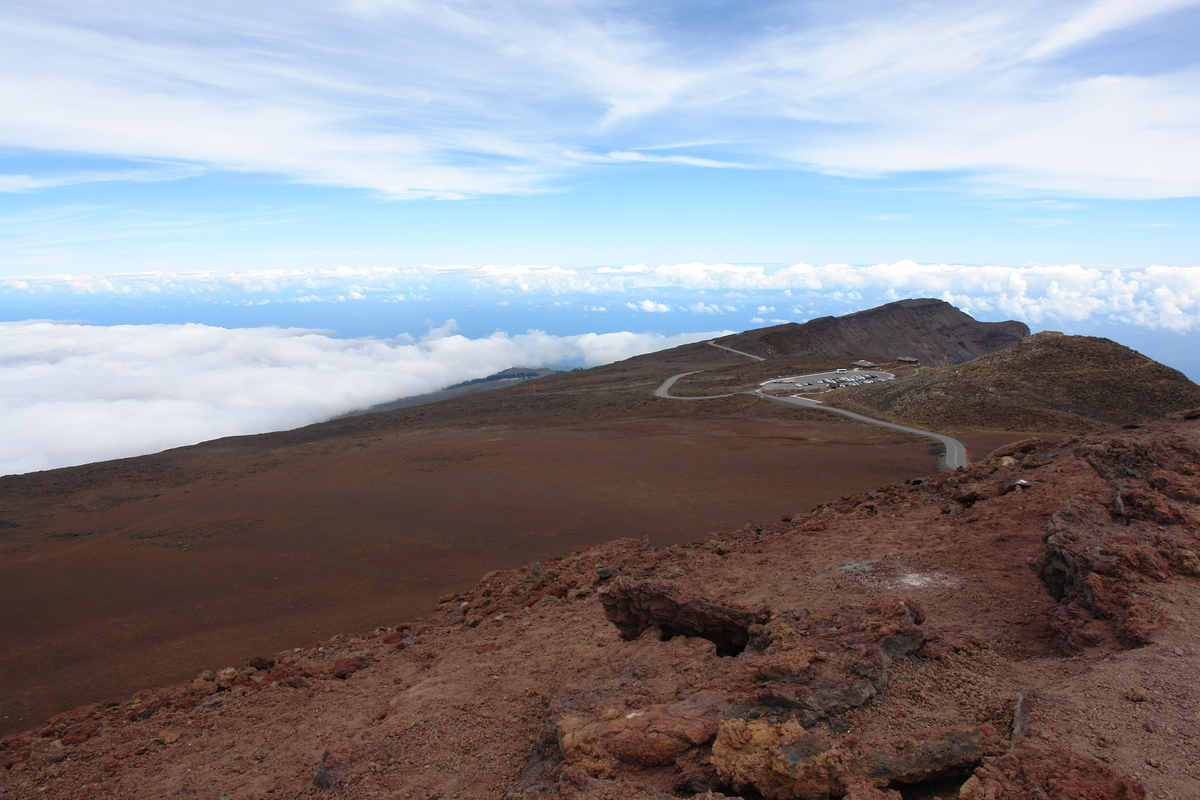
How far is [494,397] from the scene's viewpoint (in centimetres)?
5850

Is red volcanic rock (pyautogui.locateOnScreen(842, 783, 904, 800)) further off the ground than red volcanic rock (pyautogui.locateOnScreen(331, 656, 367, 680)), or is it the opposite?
red volcanic rock (pyautogui.locateOnScreen(842, 783, 904, 800))

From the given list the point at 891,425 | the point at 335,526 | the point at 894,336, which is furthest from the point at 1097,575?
the point at 894,336

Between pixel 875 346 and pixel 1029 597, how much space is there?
8741cm

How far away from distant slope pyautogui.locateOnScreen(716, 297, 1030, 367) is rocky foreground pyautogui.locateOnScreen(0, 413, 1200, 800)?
232 feet

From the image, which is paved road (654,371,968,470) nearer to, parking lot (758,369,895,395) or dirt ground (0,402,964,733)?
dirt ground (0,402,964,733)

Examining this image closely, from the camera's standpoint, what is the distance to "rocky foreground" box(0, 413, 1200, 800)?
4.62 m

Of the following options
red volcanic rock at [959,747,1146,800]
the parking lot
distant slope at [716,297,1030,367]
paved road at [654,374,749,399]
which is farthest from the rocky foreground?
distant slope at [716,297,1030,367]

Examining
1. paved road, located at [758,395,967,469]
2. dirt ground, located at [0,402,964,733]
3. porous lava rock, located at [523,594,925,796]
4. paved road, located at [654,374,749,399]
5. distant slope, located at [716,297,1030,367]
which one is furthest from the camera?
distant slope, located at [716,297,1030,367]

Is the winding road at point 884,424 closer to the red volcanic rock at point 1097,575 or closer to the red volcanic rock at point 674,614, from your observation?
the red volcanic rock at point 1097,575

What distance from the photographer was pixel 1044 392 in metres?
36.1

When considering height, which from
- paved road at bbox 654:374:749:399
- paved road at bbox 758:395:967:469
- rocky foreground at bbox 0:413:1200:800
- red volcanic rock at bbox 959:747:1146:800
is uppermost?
paved road at bbox 654:374:749:399

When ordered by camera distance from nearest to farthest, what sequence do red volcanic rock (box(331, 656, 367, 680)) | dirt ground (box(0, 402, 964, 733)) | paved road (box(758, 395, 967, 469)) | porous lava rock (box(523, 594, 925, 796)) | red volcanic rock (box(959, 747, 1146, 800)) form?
red volcanic rock (box(959, 747, 1146, 800)), porous lava rock (box(523, 594, 925, 796)), red volcanic rock (box(331, 656, 367, 680)), dirt ground (box(0, 402, 964, 733)), paved road (box(758, 395, 967, 469))

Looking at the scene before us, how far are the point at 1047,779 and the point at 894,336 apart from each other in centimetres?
9644

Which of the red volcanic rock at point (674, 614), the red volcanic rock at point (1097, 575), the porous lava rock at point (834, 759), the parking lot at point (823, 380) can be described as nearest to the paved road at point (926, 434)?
the parking lot at point (823, 380)
